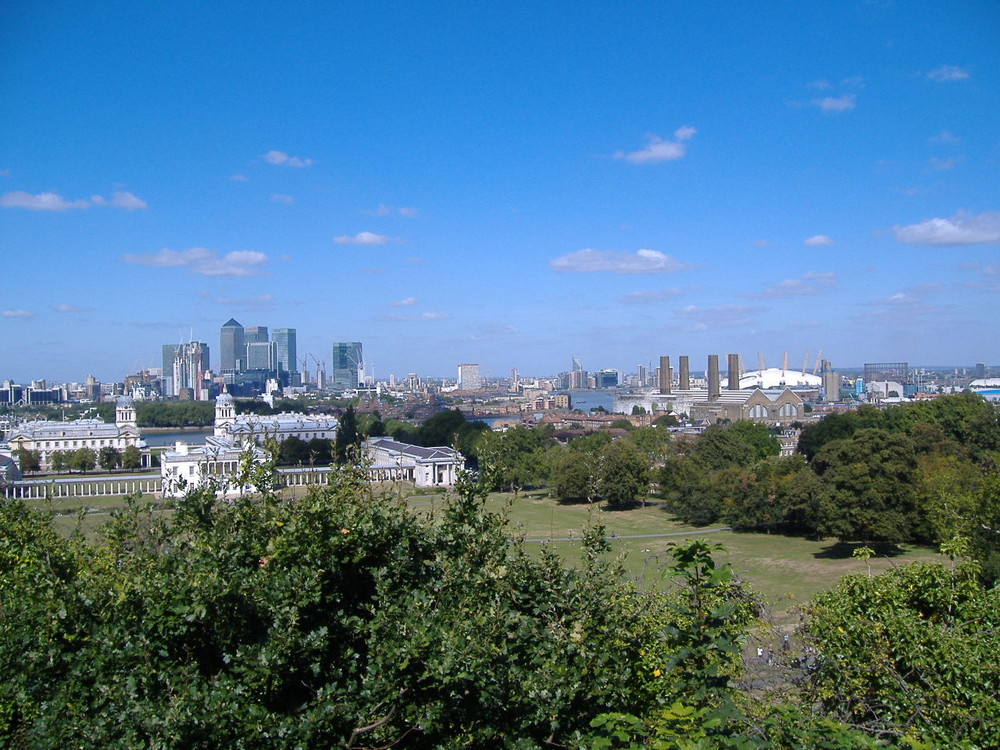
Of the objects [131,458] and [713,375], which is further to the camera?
[713,375]

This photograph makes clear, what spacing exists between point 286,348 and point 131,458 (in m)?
145

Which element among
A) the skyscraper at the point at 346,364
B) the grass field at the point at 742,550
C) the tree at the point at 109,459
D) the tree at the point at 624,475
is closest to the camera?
the grass field at the point at 742,550

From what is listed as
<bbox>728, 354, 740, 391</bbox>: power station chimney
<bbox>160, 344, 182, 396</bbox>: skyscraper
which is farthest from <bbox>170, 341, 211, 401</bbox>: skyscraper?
<bbox>728, 354, 740, 391</bbox>: power station chimney

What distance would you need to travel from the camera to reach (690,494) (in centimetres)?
2541

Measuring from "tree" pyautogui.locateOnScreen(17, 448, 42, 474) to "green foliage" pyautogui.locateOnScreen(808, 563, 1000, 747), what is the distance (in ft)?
169

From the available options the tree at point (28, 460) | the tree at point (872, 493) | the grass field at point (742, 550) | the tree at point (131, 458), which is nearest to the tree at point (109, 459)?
the tree at point (131, 458)

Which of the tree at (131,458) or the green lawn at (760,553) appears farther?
the tree at (131,458)

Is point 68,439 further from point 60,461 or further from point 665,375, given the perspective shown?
point 665,375

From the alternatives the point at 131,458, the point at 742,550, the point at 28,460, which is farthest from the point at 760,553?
the point at 28,460

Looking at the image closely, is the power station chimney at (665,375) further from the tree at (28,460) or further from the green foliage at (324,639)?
the green foliage at (324,639)

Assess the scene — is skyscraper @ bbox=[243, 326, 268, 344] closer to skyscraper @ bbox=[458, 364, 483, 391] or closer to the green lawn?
skyscraper @ bbox=[458, 364, 483, 391]

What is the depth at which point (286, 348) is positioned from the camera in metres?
188

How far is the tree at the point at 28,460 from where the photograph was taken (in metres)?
46.8

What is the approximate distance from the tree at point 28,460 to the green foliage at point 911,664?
51555mm
